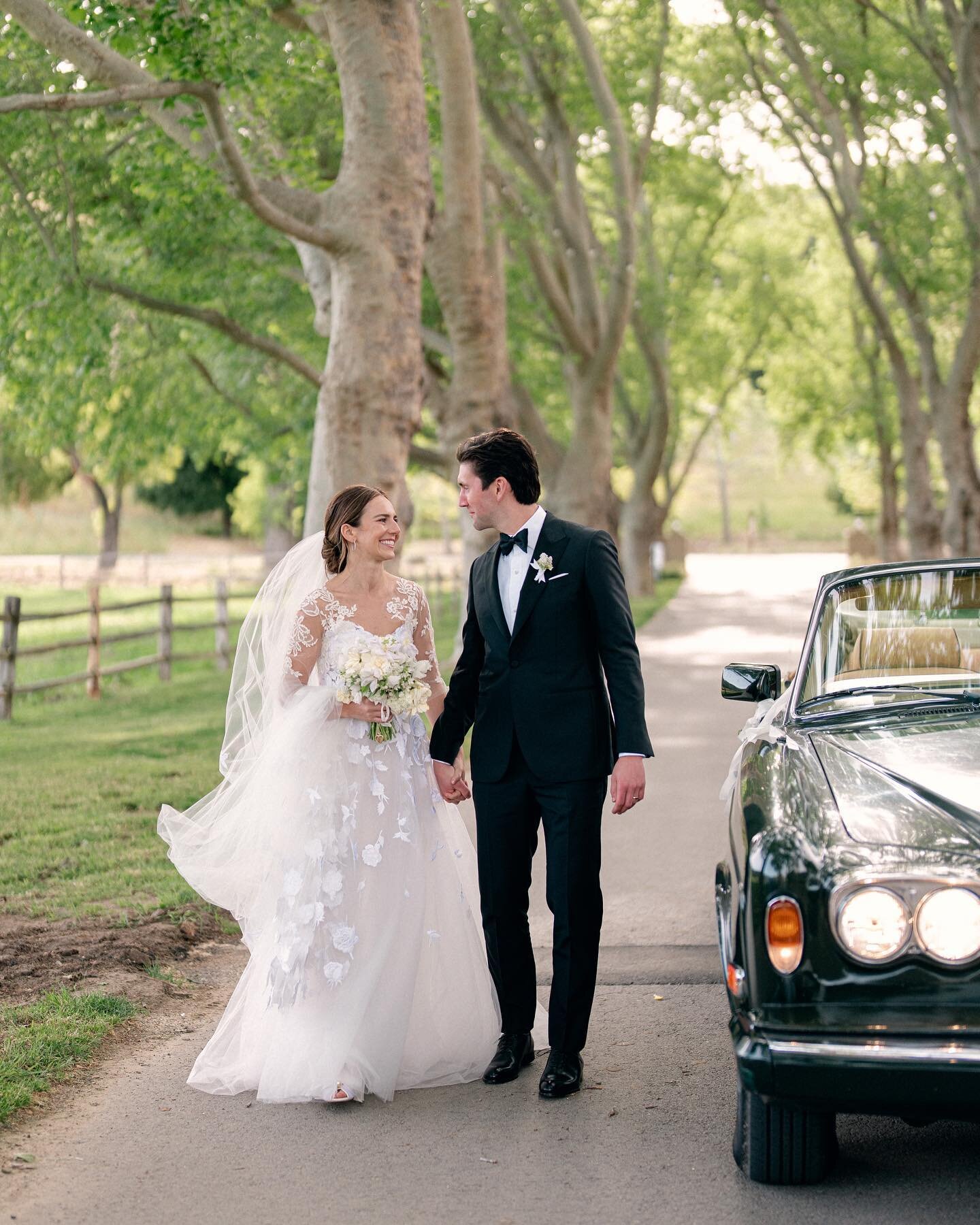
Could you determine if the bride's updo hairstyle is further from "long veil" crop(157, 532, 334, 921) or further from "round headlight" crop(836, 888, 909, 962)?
"round headlight" crop(836, 888, 909, 962)

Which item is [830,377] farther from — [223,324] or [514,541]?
[514,541]

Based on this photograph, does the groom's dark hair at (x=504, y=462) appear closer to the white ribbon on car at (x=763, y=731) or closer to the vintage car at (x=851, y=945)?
the white ribbon on car at (x=763, y=731)

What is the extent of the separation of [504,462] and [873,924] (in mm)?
2145

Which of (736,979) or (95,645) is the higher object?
(736,979)

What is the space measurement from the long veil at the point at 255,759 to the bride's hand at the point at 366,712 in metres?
0.07

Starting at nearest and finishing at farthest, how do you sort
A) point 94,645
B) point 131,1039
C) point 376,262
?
1. point 131,1039
2. point 376,262
3. point 94,645

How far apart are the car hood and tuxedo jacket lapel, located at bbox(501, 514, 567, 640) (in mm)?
998

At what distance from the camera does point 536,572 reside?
4957 millimetres

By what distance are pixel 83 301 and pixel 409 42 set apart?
806 cm

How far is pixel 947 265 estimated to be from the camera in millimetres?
24938

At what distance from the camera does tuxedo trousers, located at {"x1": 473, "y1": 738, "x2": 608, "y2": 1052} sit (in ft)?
15.9

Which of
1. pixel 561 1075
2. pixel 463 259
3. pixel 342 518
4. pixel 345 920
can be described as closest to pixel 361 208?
pixel 463 259

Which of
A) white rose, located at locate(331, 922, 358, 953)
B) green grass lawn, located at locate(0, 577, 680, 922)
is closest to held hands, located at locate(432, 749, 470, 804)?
white rose, located at locate(331, 922, 358, 953)

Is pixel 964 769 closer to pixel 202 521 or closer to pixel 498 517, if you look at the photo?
pixel 498 517
